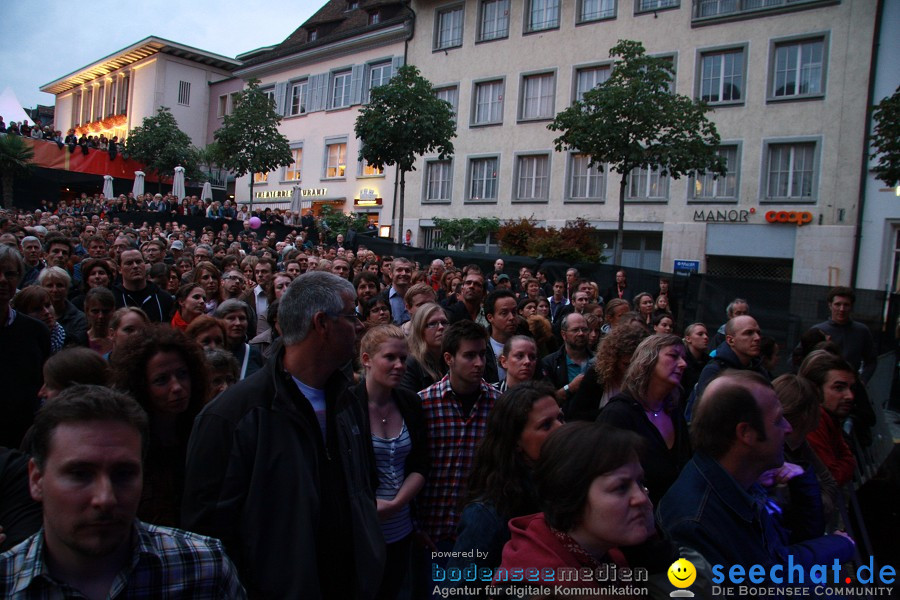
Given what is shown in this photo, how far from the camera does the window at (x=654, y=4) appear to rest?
25.2m

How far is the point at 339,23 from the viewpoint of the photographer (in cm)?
3872

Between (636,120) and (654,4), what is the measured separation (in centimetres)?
962

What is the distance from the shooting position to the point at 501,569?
6.91ft

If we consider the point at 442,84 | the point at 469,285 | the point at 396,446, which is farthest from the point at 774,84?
the point at 396,446

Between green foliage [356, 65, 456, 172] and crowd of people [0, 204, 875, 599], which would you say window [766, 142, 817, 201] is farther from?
crowd of people [0, 204, 875, 599]

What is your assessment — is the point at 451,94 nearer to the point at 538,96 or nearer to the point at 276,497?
the point at 538,96

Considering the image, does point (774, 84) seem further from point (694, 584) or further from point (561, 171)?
point (694, 584)

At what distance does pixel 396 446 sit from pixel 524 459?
3.16 ft

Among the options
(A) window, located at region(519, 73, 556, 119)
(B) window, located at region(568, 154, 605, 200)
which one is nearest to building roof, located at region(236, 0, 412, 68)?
(A) window, located at region(519, 73, 556, 119)

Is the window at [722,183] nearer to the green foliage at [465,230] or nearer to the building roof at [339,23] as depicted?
the green foliage at [465,230]

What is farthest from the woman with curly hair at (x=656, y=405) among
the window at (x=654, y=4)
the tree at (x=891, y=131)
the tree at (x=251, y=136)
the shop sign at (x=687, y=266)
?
the tree at (x=251, y=136)

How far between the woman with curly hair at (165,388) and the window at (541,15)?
28.6 m

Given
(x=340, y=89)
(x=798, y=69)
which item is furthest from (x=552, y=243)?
(x=340, y=89)

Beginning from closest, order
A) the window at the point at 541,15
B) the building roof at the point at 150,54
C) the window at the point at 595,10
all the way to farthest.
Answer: the window at the point at 595,10 → the window at the point at 541,15 → the building roof at the point at 150,54
